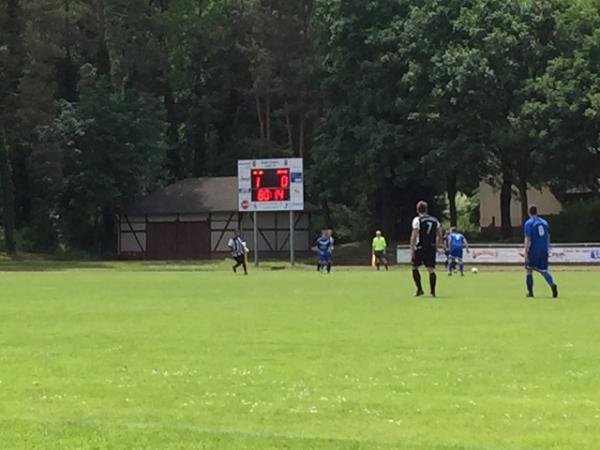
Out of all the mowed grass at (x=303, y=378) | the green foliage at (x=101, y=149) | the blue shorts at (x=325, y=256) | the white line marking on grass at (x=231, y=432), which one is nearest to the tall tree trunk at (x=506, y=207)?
the blue shorts at (x=325, y=256)

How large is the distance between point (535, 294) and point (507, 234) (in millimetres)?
41832

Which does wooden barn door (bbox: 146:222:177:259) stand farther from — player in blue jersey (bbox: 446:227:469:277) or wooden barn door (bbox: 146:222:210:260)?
player in blue jersey (bbox: 446:227:469:277)

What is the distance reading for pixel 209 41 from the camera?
82.7 meters

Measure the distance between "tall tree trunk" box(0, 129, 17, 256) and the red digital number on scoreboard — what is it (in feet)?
72.5

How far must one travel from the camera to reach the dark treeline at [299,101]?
60.6m

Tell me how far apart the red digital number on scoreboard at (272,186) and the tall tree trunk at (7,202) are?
22.1m

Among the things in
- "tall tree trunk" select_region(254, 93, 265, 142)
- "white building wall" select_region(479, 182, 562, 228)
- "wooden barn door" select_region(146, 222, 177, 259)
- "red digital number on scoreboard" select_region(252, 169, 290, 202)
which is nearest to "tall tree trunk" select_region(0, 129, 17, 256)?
"wooden barn door" select_region(146, 222, 177, 259)

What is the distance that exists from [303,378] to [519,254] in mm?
44711

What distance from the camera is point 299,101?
79.9m

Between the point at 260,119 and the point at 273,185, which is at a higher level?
the point at 260,119

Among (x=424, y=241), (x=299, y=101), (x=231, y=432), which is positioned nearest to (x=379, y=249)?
(x=424, y=241)

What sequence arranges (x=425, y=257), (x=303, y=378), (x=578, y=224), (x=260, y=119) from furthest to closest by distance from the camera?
(x=260, y=119) → (x=578, y=224) → (x=425, y=257) → (x=303, y=378)

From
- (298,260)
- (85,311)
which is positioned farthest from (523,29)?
(85,311)

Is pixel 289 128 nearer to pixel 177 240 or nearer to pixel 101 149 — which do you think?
pixel 177 240
